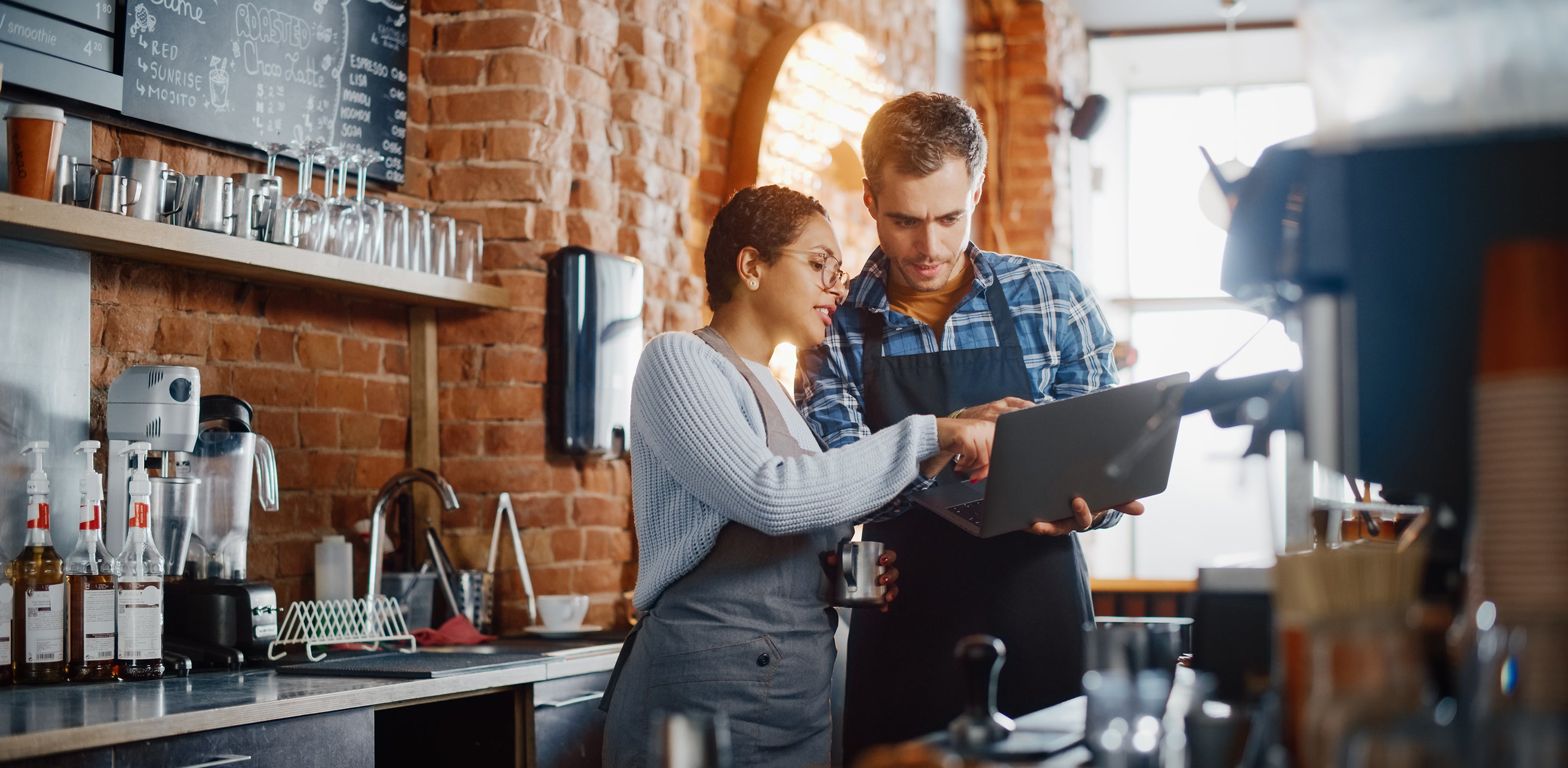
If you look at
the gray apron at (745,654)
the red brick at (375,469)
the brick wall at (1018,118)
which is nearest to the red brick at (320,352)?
the red brick at (375,469)

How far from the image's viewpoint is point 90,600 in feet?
6.90

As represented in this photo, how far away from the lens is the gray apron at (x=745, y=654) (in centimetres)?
179

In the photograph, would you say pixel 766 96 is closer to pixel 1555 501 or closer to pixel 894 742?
pixel 894 742

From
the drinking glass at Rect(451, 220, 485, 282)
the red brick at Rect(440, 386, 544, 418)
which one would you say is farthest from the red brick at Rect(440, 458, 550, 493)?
the drinking glass at Rect(451, 220, 485, 282)

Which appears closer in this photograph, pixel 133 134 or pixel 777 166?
pixel 133 134

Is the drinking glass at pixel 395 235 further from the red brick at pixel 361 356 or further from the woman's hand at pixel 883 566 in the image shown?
the woman's hand at pixel 883 566

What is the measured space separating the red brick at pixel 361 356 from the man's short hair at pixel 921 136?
1.32 meters

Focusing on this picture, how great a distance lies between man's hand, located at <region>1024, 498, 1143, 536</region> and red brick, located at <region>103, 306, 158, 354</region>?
166 cm

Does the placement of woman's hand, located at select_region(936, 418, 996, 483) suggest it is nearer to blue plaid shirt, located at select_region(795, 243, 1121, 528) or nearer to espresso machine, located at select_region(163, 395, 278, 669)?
blue plaid shirt, located at select_region(795, 243, 1121, 528)

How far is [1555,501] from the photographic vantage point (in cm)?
76

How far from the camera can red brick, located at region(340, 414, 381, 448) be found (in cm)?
293

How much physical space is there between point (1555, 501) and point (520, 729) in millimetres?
2047

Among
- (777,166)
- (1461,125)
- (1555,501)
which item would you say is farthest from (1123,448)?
(777,166)

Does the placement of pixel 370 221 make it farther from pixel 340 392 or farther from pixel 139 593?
pixel 139 593
